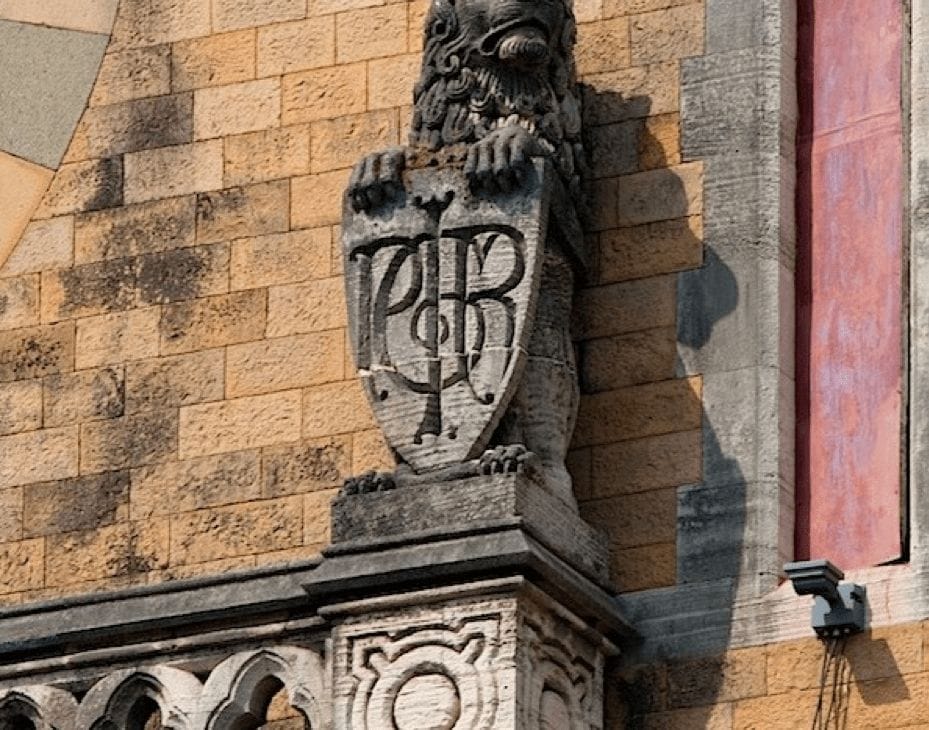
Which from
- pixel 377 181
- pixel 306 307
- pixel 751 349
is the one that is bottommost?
pixel 751 349

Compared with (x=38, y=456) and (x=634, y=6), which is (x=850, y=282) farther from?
(x=38, y=456)

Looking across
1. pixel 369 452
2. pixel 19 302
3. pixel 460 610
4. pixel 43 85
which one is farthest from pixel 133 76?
pixel 460 610

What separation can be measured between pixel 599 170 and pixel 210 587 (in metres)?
1.77

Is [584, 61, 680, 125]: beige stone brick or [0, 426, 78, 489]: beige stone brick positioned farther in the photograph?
[0, 426, 78, 489]: beige stone brick

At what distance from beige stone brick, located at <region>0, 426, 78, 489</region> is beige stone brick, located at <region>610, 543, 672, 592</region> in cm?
187

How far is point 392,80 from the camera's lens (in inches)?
562

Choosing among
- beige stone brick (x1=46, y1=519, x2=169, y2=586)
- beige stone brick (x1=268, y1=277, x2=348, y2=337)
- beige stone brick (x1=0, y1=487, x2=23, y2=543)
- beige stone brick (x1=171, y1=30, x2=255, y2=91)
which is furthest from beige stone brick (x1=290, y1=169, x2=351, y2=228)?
beige stone brick (x1=0, y1=487, x2=23, y2=543)

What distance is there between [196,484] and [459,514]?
1330 mm

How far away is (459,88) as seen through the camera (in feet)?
44.7

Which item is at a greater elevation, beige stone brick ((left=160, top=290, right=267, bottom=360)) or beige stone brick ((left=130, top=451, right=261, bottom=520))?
beige stone brick ((left=160, top=290, right=267, bottom=360))

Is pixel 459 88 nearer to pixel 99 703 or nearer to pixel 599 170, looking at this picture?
pixel 599 170

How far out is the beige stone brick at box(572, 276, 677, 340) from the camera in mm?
13570

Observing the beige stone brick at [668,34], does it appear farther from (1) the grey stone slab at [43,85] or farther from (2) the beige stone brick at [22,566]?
(2) the beige stone brick at [22,566]

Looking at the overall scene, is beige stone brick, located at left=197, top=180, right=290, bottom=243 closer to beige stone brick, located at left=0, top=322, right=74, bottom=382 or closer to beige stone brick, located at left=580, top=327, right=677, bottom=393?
beige stone brick, located at left=0, top=322, right=74, bottom=382
